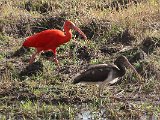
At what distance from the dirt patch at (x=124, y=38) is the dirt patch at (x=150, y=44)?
699 millimetres

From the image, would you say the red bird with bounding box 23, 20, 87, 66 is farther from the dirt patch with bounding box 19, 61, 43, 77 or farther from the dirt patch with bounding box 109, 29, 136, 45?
the dirt patch with bounding box 109, 29, 136, 45

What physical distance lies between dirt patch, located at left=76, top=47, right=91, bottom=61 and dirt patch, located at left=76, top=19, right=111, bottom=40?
0.92 meters

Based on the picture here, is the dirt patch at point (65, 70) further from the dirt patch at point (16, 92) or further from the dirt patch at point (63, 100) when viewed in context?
the dirt patch at point (63, 100)

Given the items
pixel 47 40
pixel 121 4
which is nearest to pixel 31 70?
pixel 47 40

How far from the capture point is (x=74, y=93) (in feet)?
30.7

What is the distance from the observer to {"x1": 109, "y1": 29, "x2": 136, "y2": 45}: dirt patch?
40.8 ft

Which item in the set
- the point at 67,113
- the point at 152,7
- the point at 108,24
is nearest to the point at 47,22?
the point at 108,24

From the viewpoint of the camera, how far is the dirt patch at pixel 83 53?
11.5 m

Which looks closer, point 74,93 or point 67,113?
point 67,113

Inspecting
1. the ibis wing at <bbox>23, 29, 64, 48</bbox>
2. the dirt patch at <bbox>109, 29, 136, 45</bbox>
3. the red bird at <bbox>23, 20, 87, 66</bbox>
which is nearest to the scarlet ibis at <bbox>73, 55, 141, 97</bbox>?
the red bird at <bbox>23, 20, 87, 66</bbox>

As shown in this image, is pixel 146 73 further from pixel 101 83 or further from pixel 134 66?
pixel 101 83

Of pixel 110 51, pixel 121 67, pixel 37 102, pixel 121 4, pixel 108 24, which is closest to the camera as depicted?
pixel 37 102

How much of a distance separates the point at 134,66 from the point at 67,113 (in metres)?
2.45

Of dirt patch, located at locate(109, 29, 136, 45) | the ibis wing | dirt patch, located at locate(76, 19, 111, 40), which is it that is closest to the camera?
the ibis wing
